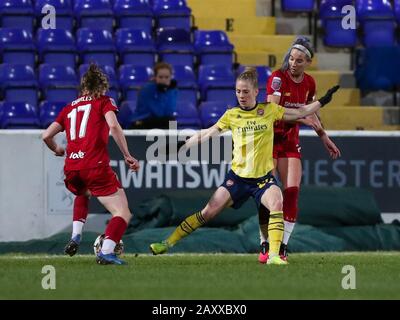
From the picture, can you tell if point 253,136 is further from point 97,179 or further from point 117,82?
point 117,82

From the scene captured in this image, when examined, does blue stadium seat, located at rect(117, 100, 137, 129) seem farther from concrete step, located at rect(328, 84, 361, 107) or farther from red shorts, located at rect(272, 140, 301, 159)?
red shorts, located at rect(272, 140, 301, 159)

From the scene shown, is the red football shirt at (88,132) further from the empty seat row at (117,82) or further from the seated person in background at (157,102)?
the empty seat row at (117,82)

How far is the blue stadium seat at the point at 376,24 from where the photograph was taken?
65.3 feet

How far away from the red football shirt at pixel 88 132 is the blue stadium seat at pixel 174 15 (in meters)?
7.55

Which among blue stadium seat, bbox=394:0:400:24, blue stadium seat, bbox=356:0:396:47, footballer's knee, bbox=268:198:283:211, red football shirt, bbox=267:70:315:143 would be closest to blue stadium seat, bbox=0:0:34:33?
blue stadium seat, bbox=356:0:396:47

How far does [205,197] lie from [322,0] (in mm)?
6107

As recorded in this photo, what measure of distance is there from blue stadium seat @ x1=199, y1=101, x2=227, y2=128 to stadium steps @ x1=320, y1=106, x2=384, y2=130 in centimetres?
156

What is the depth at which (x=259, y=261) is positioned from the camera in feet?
39.8

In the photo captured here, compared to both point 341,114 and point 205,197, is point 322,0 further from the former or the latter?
point 205,197

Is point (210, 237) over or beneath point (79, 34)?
beneath

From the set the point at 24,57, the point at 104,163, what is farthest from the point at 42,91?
the point at 104,163

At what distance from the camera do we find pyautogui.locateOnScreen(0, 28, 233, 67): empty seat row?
59.2 feet

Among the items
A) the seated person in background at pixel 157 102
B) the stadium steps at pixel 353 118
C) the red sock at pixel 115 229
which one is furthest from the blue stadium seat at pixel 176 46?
the red sock at pixel 115 229

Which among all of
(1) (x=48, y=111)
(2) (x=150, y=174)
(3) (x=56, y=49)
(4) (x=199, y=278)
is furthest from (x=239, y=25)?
(4) (x=199, y=278)
